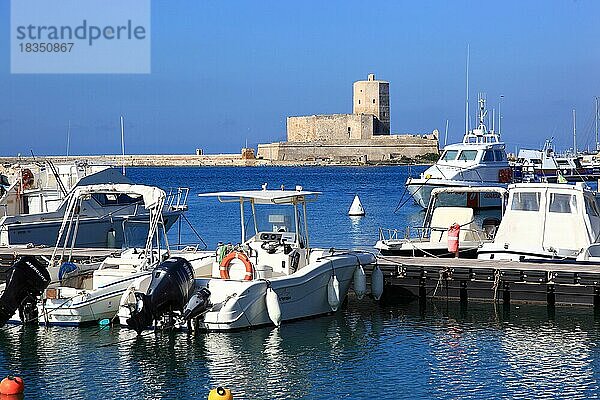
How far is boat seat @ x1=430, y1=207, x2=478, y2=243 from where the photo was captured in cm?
2127

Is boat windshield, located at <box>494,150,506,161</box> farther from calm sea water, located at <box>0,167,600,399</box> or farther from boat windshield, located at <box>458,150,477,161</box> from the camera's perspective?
calm sea water, located at <box>0,167,600,399</box>

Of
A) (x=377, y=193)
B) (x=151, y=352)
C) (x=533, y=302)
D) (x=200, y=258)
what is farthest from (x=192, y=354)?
(x=377, y=193)

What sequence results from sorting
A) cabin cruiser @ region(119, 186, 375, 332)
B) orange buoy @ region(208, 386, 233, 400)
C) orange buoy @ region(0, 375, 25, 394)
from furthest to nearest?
cabin cruiser @ region(119, 186, 375, 332) → orange buoy @ region(0, 375, 25, 394) → orange buoy @ region(208, 386, 233, 400)

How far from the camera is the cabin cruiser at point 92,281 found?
15.3 metres

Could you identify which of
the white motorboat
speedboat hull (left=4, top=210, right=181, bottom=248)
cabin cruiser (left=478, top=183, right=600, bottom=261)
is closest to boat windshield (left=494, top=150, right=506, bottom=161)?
the white motorboat

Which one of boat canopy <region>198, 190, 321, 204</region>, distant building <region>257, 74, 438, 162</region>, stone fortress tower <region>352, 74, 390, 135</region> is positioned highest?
stone fortress tower <region>352, 74, 390, 135</region>

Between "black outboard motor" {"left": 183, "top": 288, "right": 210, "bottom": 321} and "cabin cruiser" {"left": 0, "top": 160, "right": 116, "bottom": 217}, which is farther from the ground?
"cabin cruiser" {"left": 0, "top": 160, "right": 116, "bottom": 217}

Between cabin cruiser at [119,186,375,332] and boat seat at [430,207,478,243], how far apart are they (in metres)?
3.83

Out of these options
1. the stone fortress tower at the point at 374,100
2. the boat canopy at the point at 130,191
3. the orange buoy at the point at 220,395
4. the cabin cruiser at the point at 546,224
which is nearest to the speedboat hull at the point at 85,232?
the boat canopy at the point at 130,191

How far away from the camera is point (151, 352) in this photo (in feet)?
46.5

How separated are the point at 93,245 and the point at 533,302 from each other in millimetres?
12367

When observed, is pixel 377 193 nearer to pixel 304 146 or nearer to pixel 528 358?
pixel 528 358

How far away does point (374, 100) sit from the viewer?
123312 millimetres

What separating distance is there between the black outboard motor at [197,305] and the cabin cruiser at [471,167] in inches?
909
